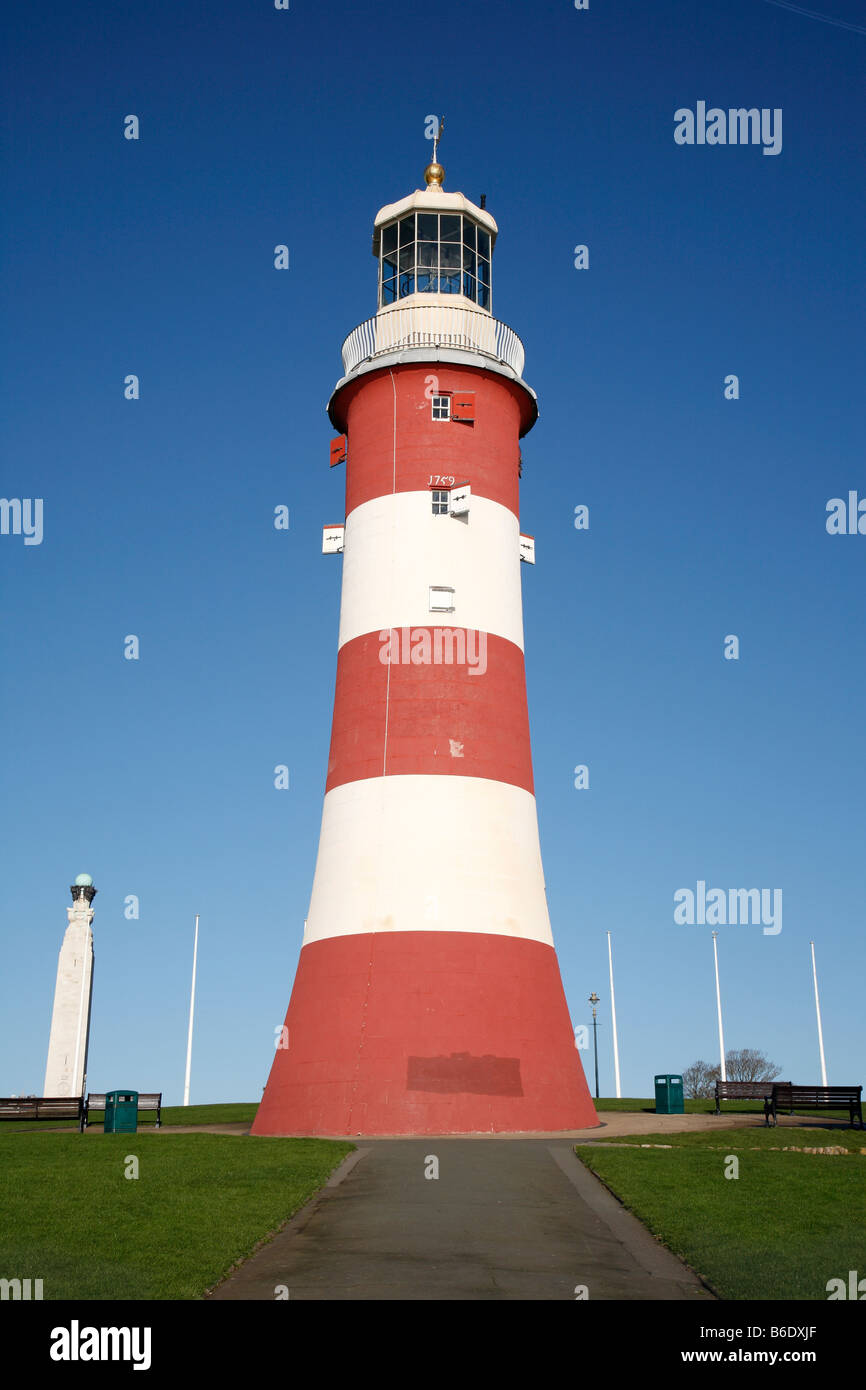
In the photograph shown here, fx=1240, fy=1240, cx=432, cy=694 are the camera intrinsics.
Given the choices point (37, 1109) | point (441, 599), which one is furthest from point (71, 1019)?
point (441, 599)

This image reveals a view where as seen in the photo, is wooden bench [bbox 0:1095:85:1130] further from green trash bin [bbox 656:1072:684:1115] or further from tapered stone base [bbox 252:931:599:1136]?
green trash bin [bbox 656:1072:684:1115]

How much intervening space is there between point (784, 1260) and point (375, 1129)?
15.2 meters

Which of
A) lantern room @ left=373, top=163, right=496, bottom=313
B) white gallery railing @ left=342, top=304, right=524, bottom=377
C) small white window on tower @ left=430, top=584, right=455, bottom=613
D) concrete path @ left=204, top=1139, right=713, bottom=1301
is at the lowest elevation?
concrete path @ left=204, top=1139, right=713, bottom=1301

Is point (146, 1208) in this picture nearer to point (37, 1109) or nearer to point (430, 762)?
point (430, 762)

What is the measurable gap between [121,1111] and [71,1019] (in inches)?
743

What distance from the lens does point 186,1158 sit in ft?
64.8

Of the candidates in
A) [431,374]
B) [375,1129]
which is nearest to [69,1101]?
[375,1129]

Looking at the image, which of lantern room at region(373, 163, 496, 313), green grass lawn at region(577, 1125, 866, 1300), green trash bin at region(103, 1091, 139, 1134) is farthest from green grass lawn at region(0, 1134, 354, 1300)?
lantern room at region(373, 163, 496, 313)

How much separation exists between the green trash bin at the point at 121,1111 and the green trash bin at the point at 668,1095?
1424cm

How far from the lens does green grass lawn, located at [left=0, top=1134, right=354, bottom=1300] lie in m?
10.6

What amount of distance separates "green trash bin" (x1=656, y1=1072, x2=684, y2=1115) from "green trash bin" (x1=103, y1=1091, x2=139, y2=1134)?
14242 mm

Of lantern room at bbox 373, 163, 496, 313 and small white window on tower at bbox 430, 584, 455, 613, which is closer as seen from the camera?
small white window on tower at bbox 430, 584, 455, 613

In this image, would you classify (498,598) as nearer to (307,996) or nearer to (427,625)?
(427,625)
